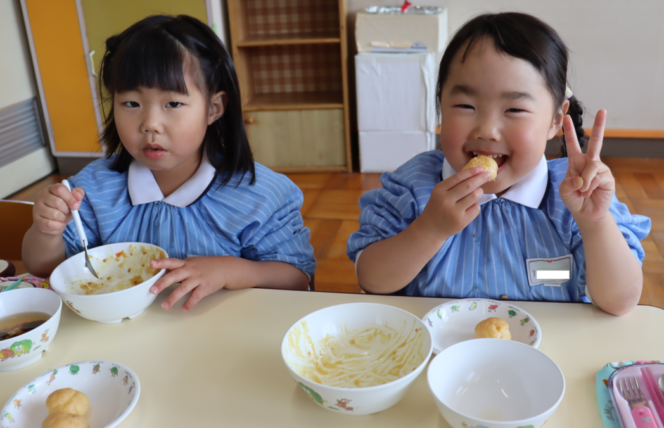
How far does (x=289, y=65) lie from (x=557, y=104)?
2730 mm

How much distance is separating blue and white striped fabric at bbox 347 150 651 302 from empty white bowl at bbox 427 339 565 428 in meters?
0.32

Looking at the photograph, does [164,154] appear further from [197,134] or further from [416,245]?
[416,245]

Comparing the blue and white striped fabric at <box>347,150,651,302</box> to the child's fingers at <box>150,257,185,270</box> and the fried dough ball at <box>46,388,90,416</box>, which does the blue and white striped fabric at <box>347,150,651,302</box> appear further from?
the fried dough ball at <box>46,388,90,416</box>

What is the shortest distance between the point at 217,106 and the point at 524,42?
0.64m

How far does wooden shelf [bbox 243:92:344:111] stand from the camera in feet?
10.2

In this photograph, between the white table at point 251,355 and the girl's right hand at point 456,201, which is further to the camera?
the girl's right hand at point 456,201

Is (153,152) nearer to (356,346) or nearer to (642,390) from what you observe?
(356,346)

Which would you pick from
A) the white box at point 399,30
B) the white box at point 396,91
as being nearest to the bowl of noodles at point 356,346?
the white box at point 396,91

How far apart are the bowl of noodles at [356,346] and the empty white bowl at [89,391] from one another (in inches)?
7.9

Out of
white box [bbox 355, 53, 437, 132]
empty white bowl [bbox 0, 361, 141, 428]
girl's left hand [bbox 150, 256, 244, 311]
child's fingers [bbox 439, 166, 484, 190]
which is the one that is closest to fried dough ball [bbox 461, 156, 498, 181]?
child's fingers [bbox 439, 166, 484, 190]

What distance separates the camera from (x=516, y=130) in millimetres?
851

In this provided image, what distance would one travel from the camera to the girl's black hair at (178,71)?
1.02 metres

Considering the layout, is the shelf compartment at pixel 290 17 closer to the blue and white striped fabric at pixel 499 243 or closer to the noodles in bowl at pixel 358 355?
the blue and white striped fabric at pixel 499 243

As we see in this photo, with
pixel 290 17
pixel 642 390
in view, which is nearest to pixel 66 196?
pixel 642 390
